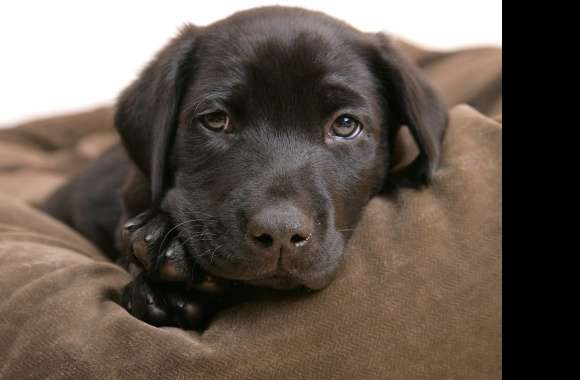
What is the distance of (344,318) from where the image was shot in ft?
5.64

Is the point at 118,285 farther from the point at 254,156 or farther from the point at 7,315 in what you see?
the point at 254,156

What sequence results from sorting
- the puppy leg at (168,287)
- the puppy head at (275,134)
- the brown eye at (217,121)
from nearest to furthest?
the puppy head at (275,134) → the puppy leg at (168,287) → the brown eye at (217,121)

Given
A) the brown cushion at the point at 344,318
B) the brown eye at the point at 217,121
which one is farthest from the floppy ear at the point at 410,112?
the brown eye at the point at 217,121

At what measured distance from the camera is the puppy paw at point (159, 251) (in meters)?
1.81

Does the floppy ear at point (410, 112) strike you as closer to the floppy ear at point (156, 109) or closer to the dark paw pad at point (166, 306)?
the floppy ear at point (156, 109)

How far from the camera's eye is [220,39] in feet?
7.20

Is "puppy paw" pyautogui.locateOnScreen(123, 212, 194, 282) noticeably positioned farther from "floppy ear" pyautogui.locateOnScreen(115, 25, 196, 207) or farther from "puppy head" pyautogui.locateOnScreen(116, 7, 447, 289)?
"floppy ear" pyautogui.locateOnScreen(115, 25, 196, 207)

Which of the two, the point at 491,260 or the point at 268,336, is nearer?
the point at 268,336

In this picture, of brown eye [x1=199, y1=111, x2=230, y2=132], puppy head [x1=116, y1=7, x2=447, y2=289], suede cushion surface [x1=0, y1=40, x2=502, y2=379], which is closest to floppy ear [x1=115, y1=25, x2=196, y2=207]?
puppy head [x1=116, y1=7, x2=447, y2=289]

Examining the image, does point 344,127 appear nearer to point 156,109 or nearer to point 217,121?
point 217,121

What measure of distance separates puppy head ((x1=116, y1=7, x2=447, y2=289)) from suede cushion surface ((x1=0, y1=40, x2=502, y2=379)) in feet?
0.30
